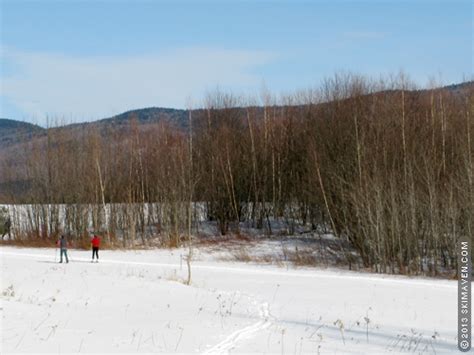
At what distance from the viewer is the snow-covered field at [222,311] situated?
1177 centimetres

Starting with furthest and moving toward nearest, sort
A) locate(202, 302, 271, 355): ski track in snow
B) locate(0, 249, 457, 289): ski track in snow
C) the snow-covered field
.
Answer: locate(0, 249, 457, 289): ski track in snow, the snow-covered field, locate(202, 302, 271, 355): ski track in snow

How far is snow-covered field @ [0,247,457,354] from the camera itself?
464 inches

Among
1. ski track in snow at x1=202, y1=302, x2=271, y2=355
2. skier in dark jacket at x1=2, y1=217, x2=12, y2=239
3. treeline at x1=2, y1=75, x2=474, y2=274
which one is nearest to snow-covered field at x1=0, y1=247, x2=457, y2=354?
ski track in snow at x1=202, y1=302, x2=271, y2=355

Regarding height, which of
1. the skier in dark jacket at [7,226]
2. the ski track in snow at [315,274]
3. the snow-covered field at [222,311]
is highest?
the skier in dark jacket at [7,226]

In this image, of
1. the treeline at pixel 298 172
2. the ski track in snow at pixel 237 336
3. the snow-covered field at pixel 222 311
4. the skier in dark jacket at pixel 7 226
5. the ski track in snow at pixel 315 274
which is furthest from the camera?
the skier in dark jacket at pixel 7 226

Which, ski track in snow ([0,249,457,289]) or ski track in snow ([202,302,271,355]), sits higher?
ski track in snow ([202,302,271,355])

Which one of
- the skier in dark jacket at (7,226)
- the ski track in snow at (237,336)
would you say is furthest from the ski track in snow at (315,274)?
the skier in dark jacket at (7,226)

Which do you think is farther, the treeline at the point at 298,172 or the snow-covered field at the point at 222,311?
the treeline at the point at 298,172

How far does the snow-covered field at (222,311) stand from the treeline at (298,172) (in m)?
4.66

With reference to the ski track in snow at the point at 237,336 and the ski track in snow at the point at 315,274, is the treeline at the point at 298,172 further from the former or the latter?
the ski track in snow at the point at 237,336

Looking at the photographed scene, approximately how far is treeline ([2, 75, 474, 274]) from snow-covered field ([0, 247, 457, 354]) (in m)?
4.66

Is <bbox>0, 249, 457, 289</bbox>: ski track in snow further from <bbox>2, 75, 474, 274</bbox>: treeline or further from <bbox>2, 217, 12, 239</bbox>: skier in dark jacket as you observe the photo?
<bbox>2, 217, 12, 239</bbox>: skier in dark jacket

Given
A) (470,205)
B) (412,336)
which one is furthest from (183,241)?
(412,336)

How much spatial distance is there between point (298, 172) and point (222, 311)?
1237 inches
